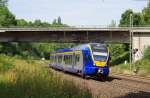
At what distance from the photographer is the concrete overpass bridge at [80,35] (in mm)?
74812

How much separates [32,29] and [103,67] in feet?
161

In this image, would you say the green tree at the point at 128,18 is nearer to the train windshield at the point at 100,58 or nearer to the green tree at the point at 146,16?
the green tree at the point at 146,16

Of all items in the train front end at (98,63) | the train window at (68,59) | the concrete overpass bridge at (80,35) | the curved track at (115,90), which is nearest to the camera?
the curved track at (115,90)

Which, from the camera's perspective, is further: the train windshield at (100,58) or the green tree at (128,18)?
the green tree at (128,18)

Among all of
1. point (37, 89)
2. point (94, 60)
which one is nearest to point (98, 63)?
point (94, 60)

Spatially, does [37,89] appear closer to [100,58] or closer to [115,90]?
[115,90]

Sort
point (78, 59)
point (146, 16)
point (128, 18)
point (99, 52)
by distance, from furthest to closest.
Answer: point (128, 18) < point (146, 16) < point (78, 59) < point (99, 52)

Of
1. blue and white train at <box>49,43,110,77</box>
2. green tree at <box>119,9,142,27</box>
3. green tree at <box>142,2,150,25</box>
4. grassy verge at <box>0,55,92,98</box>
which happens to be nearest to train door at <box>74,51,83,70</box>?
blue and white train at <box>49,43,110,77</box>

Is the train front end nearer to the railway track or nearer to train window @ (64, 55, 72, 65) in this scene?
the railway track

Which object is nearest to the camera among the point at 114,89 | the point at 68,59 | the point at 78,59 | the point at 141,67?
the point at 114,89

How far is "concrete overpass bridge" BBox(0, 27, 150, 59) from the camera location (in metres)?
74.8

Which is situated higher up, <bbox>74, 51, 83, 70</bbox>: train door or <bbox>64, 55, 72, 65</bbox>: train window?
<bbox>74, 51, 83, 70</bbox>: train door

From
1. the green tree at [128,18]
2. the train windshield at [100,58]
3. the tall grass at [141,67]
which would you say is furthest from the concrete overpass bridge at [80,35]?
the green tree at [128,18]

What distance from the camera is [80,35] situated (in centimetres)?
8075
